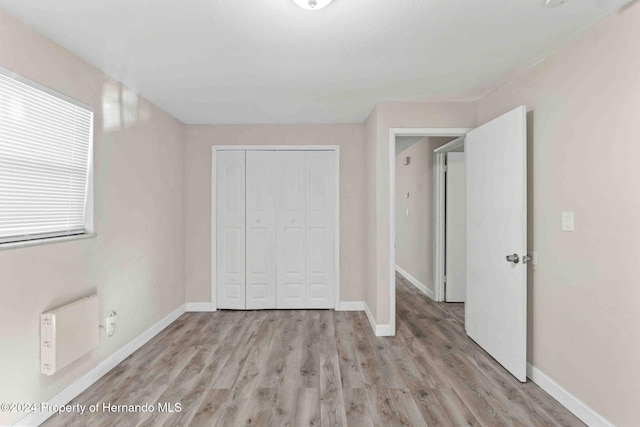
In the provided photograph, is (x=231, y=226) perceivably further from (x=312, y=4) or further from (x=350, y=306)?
(x=312, y=4)

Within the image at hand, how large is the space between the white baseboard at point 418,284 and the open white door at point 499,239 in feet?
5.12

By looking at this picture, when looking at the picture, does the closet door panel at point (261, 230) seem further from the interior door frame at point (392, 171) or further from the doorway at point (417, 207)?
the doorway at point (417, 207)

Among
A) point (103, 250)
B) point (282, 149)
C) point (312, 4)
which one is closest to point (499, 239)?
point (312, 4)

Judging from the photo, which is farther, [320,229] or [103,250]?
[320,229]

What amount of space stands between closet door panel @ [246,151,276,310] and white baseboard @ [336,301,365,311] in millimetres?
861

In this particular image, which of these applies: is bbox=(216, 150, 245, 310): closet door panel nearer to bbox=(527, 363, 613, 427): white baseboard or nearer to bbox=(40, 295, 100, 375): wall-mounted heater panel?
bbox=(40, 295, 100, 375): wall-mounted heater panel

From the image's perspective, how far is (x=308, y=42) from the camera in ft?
7.19

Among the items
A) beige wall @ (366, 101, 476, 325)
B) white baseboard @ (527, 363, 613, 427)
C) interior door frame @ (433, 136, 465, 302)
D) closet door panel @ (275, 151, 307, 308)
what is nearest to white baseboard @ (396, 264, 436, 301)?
interior door frame @ (433, 136, 465, 302)

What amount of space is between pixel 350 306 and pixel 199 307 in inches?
77.1

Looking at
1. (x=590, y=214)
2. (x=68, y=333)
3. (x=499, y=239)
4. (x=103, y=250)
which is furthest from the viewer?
(x=499, y=239)

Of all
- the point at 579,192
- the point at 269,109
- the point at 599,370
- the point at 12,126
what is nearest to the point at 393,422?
the point at 599,370

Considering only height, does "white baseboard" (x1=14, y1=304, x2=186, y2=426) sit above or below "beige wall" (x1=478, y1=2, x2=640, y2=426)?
below

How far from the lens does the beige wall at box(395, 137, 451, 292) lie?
507cm

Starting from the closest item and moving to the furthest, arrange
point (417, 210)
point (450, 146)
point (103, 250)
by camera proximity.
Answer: point (103, 250)
point (450, 146)
point (417, 210)
